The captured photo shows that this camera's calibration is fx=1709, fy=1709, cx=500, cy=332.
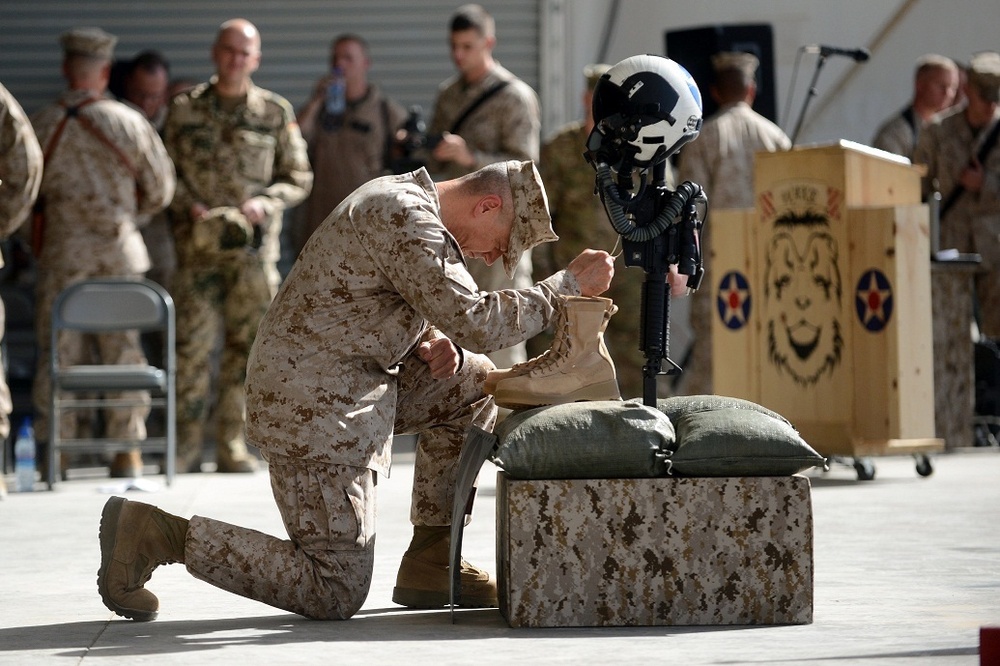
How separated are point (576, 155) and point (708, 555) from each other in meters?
5.85

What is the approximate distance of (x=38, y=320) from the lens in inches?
364

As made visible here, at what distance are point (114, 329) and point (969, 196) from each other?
5400mm

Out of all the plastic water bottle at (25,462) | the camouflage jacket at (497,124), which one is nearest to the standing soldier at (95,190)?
the plastic water bottle at (25,462)

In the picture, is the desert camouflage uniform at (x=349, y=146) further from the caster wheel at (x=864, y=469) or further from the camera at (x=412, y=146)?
the caster wheel at (x=864, y=469)

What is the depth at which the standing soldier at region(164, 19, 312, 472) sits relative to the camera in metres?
9.13

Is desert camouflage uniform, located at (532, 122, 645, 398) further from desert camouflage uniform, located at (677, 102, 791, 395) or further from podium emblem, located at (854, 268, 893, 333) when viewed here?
podium emblem, located at (854, 268, 893, 333)

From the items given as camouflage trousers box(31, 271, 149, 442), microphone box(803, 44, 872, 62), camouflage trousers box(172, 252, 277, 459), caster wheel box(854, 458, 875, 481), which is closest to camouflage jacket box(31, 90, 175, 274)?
camouflage trousers box(31, 271, 149, 442)

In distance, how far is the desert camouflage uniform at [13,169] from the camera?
7723 mm

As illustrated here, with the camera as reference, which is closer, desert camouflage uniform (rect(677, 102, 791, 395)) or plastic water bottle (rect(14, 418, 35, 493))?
plastic water bottle (rect(14, 418, 35, 493))

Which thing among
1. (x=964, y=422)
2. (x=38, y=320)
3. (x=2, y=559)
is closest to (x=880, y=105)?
(x=964, y=422)

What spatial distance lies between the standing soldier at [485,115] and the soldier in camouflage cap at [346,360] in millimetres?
4567

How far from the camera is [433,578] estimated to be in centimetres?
468

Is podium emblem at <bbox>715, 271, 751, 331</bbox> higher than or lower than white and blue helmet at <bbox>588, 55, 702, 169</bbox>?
lower

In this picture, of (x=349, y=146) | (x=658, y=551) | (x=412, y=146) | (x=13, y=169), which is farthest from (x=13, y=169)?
(x=658, y=551)
